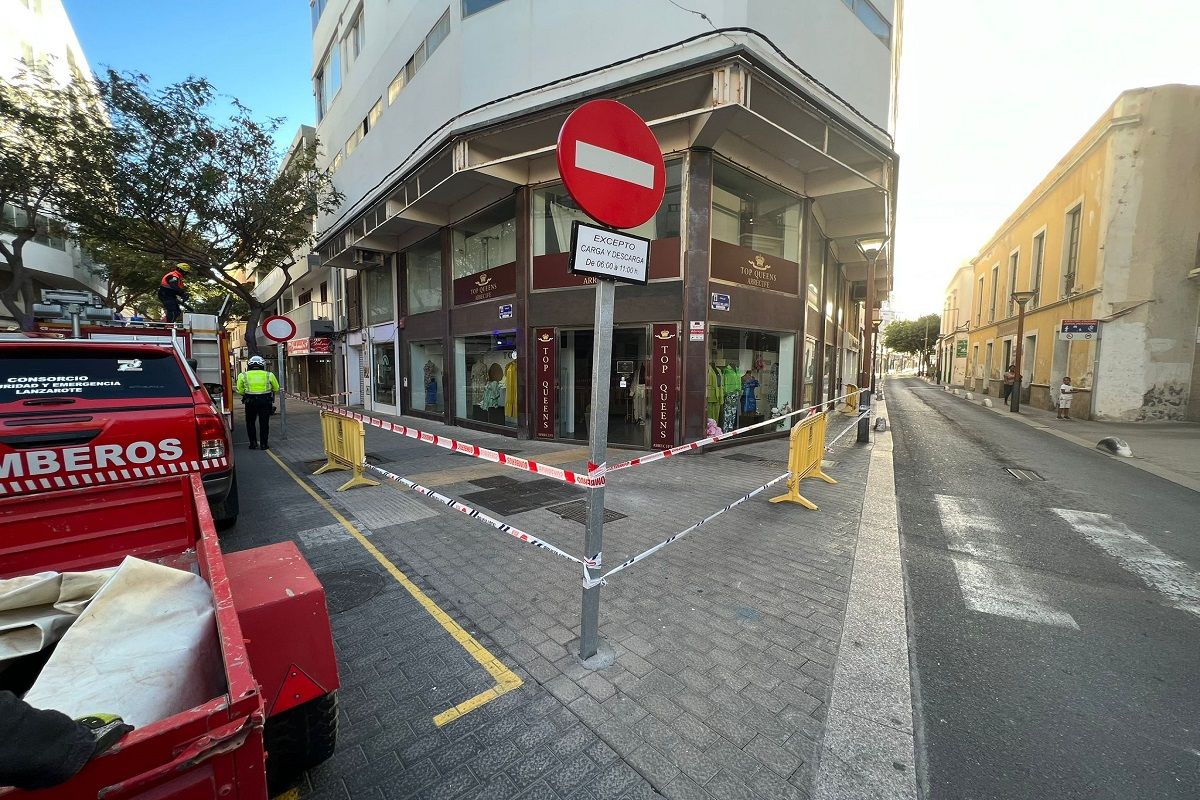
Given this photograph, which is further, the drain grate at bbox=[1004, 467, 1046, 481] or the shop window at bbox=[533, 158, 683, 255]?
the shop window at bbox=[533, 158, 683, 255]

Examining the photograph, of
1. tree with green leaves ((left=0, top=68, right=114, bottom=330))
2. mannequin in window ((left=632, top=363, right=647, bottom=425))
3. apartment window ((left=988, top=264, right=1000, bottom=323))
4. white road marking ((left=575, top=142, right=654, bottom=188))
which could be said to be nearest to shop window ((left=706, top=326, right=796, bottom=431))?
mannequin in window ((left=632, top=363, right=647, bottom=425))

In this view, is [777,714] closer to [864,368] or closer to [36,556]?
[36,556]

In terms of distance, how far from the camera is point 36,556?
117 inches

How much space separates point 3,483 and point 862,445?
1249 centimetres

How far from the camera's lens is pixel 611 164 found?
109 inches

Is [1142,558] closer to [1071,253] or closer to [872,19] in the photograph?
[872,19]

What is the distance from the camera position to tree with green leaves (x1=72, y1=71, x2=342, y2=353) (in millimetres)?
12867

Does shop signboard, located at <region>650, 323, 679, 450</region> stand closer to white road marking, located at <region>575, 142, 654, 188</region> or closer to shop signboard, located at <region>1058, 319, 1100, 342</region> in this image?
white road marking, located at <region>575, 142, 654, 188</region>

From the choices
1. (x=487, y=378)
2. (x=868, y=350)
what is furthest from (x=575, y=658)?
(x=868, y=350)

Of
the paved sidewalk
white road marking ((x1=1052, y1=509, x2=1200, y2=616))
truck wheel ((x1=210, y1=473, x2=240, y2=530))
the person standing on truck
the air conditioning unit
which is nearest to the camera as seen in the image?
white road marking ((x1=1052, y1=509, x2=1200, y2=616))

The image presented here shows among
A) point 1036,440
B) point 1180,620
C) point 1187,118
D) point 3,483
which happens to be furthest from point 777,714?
point 1187,118

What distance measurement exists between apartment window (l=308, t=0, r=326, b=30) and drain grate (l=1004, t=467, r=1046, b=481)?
106ft

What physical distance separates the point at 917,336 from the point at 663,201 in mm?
76069

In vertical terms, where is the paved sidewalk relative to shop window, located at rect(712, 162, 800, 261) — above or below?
below
